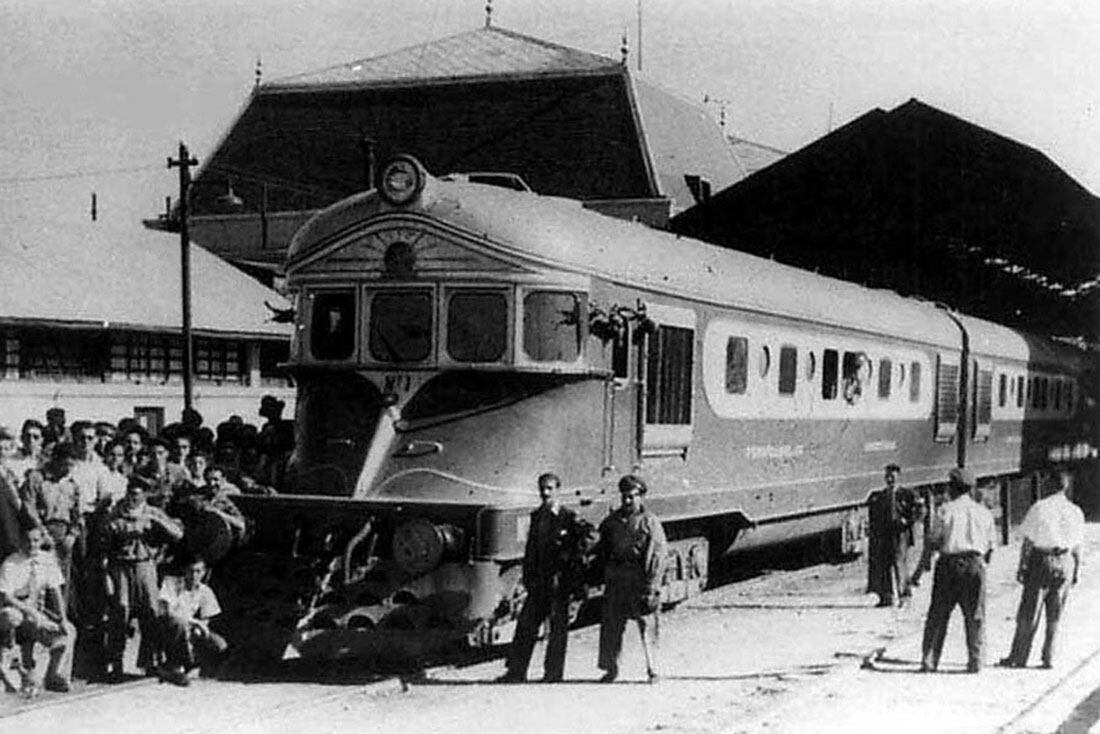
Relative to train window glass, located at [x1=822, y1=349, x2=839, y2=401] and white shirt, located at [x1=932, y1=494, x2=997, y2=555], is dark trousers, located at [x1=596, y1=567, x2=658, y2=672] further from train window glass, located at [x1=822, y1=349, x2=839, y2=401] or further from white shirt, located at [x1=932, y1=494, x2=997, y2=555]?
train window glass, located at [x1=822, y1=349, x2=839, y2=401]

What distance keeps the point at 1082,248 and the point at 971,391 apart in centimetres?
682

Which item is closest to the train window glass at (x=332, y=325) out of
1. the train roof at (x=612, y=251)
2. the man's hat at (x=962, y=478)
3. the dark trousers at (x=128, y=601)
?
the train roof at (x=612, y=251)

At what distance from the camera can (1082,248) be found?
27.5 meters

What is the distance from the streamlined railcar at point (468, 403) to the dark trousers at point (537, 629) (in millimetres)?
214

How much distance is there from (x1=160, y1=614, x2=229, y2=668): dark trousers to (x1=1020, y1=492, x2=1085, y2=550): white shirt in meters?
6.09

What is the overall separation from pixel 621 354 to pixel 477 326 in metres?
1.35

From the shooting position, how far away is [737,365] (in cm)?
1420

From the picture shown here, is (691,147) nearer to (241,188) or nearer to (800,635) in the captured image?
(241,188)

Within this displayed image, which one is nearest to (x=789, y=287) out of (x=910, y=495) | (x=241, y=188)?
(x=910, y=495)

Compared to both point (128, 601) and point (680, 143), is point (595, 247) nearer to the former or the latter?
point (128, 601)

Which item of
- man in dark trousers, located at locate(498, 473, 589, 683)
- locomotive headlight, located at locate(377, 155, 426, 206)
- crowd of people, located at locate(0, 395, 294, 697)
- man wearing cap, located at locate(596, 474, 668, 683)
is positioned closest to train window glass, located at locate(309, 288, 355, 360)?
locomotive headlight, located at locate(377, 155, 426, 206)

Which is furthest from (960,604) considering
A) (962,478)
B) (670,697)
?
(670,697)

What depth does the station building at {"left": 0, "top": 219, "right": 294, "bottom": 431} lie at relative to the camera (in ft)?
85.7

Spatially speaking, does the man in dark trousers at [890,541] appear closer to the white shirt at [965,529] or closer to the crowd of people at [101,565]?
the white shirt at [965,529]
